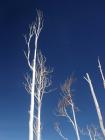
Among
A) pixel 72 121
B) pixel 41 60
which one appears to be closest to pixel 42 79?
pixel 41 60

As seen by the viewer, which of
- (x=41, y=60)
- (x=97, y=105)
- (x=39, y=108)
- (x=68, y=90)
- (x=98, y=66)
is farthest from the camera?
(x=68, y=90)

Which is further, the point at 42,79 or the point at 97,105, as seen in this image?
the point at 97,105

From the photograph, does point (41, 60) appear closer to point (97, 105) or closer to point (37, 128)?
point (37, 128)

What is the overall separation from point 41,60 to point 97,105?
4879 mm

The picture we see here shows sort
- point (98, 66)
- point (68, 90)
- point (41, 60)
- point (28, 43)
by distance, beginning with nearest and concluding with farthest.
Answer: point (28, 43), point (41, 60), point (98, 66), point (68, 90)

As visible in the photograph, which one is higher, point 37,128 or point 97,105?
point 97,105

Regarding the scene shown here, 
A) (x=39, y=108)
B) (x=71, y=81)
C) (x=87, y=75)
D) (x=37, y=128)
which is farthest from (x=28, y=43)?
(x=71, y=81)

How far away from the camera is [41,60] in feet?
48.1

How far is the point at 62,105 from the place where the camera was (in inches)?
855

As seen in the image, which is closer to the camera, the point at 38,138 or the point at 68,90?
the point at 38,138

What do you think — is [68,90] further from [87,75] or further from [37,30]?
[37,30]

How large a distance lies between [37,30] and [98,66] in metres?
6.38

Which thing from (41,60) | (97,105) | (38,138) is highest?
(41,60)

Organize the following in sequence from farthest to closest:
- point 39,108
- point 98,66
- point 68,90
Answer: point 68,90
point 98,66
point 39,108
